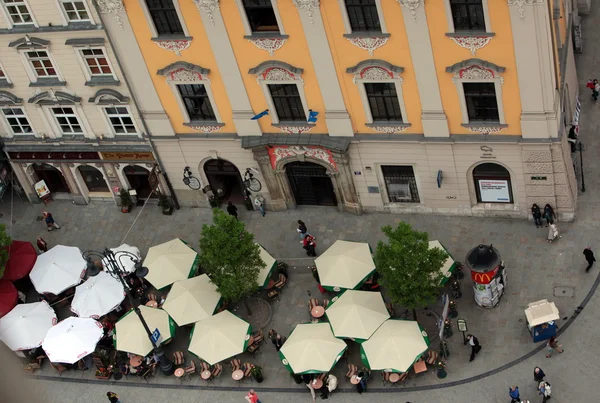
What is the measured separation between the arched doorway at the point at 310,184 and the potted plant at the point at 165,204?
24.8 feet

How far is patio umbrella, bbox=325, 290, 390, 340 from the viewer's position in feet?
107

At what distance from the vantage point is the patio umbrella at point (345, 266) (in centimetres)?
3522

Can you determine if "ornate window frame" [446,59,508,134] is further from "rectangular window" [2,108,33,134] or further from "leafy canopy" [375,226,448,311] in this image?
"rectangular window" [2,108,33,134]

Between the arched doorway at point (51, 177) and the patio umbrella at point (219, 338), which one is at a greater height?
the arched doorway at point (51, 177)

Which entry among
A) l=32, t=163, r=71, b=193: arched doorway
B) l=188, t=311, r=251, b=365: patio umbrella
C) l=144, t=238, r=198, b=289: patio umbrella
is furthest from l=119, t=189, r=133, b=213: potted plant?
l=188, t=311, r=251, b=365: patio umbrella

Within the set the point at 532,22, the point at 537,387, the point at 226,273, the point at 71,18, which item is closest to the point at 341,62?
the point at 532,22

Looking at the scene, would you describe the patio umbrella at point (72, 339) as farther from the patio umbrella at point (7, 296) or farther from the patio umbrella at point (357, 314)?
the patio umbrella at point (357, 314)

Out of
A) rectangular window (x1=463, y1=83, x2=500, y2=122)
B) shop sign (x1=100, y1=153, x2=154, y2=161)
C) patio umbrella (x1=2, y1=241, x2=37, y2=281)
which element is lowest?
patio umbrella (x1=2, y1=241, x2=37, y2=281)

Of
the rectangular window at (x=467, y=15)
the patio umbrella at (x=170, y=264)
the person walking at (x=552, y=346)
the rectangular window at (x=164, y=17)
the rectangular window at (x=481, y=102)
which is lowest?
the person walking at (x=552, y=346)

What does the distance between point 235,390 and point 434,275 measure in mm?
10389

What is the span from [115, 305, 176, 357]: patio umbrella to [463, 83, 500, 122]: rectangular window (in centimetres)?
1720

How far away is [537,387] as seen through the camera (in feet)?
101

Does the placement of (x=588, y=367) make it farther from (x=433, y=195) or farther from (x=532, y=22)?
(x=532, y=22)

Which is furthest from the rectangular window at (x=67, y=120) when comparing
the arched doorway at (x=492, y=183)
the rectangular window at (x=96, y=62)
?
the arched doorway at (x=492, y=183)
